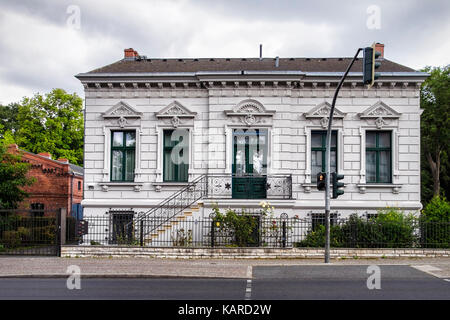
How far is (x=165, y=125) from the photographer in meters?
22.2

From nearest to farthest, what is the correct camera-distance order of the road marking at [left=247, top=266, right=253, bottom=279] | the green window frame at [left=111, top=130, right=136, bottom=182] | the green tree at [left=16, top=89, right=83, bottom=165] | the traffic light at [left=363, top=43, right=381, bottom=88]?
the traffic light at [left=363, top=43, right=381, bottom=88] → the road marking at [left=247, top=266, right=253, bottom=279] → the green window frame at [left=111, top=130, right=136, bottom=182] → the green tree at [left=16, top=89, right=83, bottom=165]

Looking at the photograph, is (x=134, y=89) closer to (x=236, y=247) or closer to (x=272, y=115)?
(x=272, y=115)

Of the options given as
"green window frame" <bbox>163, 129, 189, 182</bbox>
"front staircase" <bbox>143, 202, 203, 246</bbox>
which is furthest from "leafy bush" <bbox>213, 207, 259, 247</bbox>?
"green window frame" <bbox>163, 129, 189, 182</bbox>

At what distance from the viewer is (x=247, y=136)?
2200cm

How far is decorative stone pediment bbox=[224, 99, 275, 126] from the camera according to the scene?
21.8 m

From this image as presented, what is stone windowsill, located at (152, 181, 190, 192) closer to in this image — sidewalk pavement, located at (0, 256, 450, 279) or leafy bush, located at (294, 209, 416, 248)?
sidewalk pavement, located at (0, 256, 450, 279)

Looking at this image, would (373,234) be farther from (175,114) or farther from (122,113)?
(122,113)

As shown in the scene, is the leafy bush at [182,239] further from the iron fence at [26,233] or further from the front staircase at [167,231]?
the iron fence at [26,233]

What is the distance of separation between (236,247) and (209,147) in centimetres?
527

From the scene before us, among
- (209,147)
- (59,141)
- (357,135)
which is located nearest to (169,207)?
(209,147)

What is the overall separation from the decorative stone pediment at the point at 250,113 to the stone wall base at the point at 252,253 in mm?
6144

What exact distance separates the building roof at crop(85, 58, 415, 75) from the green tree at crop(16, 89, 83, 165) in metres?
28.2

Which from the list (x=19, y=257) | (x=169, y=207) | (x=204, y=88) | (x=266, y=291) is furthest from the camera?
(x=204, y=88)

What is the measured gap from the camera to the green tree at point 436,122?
3938cm
